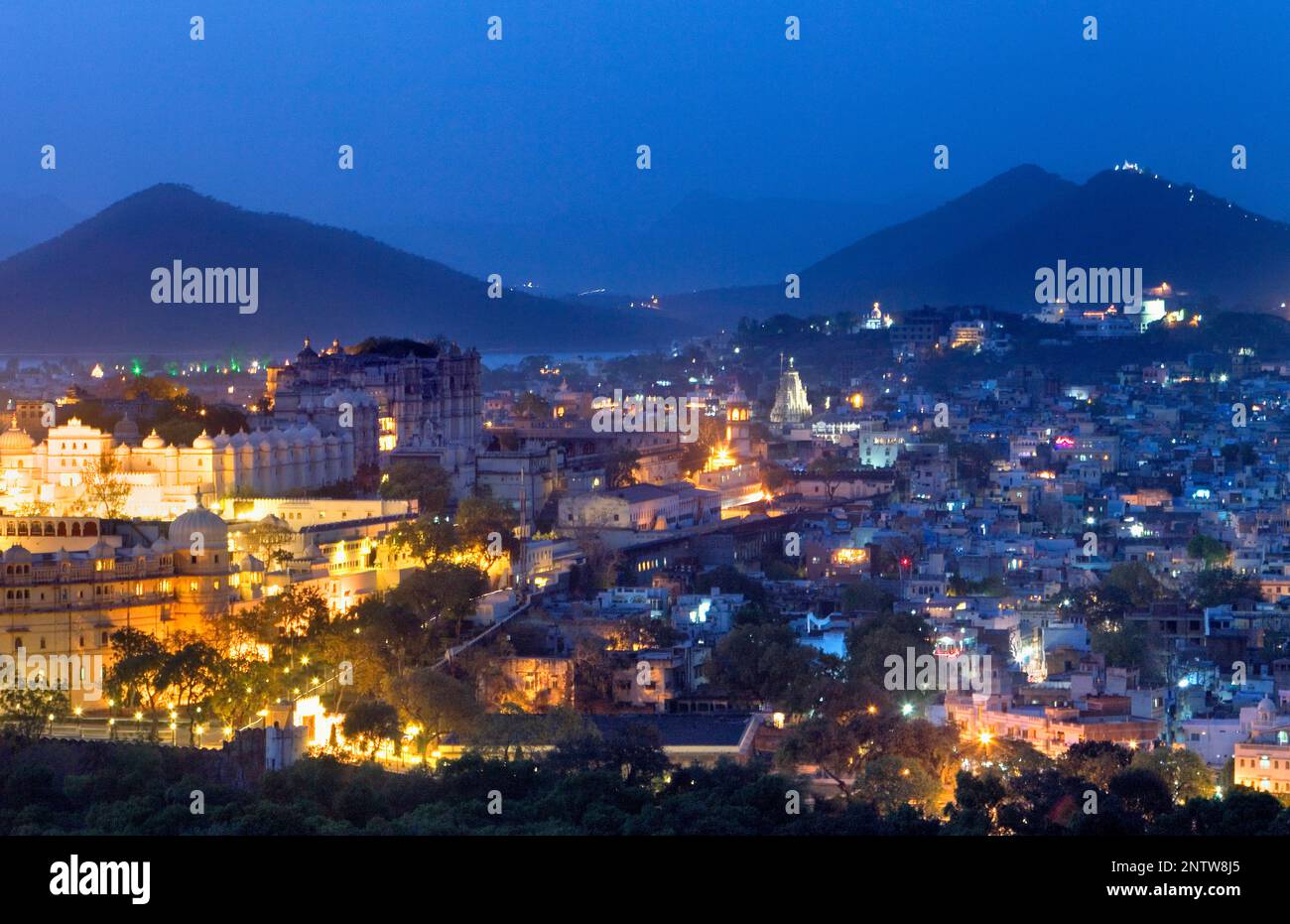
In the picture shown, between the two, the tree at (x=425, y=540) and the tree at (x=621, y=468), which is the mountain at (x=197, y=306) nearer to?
the tree at (x=621, y=468)

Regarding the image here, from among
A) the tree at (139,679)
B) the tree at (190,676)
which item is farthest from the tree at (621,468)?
the tree at (139,679)

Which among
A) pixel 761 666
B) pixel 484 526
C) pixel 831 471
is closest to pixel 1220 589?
pixel 484 526

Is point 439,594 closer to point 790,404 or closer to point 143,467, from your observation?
point 143,467

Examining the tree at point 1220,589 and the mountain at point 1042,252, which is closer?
the tree at point 1220,589

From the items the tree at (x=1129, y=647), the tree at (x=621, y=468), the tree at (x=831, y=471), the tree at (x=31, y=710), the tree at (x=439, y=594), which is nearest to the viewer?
the tree at (x=31, y=710)

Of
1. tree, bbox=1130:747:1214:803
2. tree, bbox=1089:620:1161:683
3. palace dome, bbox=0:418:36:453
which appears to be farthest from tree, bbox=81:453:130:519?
tree, bbox=1130:747:1214:803

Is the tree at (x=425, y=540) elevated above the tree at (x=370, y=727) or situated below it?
above

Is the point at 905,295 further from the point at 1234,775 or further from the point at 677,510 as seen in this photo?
the point at 1234,775
